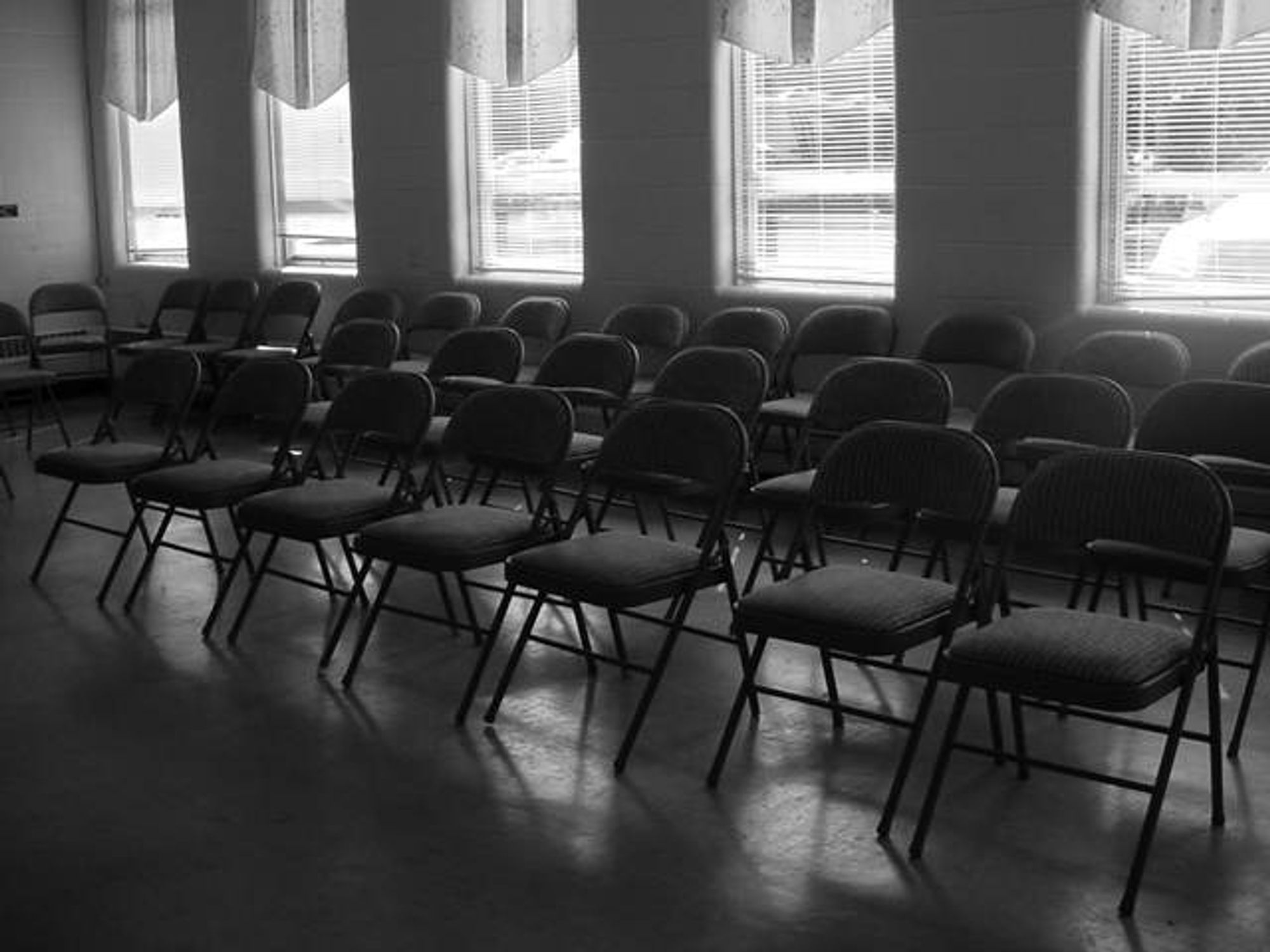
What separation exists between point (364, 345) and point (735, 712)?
14.0 feet

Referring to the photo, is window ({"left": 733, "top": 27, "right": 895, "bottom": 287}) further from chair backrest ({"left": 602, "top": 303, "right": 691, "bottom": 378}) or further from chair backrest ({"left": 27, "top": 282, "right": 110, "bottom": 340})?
chair backrest ({"left": 27, "top": 282, "right": 110, "bottom": 340})

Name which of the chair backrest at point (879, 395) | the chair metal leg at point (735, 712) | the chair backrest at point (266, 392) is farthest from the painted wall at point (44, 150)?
the chair metal leg at point (735, 712)

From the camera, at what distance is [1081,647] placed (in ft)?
12.2

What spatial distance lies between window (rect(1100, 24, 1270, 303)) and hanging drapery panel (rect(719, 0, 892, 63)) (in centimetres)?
117

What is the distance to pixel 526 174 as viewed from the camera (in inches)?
371

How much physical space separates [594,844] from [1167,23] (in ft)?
14.0

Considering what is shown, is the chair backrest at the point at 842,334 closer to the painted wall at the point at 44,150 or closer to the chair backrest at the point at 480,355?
the chair backrest at the point at 480,355

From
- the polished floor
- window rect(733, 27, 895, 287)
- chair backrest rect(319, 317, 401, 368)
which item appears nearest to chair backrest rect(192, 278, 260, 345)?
chair backrest rect(319, 317, 401, 368)

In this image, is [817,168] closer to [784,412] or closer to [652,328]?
[652,328]

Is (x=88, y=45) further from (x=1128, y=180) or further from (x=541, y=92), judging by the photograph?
(x=1128, y=180)

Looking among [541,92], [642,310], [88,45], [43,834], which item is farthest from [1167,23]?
[88,45]

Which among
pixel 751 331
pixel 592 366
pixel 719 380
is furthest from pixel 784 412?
pixel 751 331

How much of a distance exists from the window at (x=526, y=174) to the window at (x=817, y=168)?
40.7 inches

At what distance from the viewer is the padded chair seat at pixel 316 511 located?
17.7 feet
